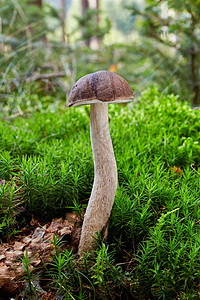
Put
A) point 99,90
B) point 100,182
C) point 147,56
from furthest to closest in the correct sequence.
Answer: point 147,56 < point 100,182 < point 99,90

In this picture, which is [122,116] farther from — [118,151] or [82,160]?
[82,160]

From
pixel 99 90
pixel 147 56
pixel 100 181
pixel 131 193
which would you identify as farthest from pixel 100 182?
pixel 147 56

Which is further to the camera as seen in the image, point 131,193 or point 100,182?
point 131,193

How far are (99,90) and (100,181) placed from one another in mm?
727

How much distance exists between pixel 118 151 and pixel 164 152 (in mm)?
540

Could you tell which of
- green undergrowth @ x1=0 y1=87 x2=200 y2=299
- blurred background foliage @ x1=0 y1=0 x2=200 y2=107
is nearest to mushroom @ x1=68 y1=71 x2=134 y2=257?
green undergrowth @ x1=0 y1=87 x2=200 y2=299

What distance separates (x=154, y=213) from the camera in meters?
1.88

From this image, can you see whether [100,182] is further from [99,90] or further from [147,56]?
[147,56]

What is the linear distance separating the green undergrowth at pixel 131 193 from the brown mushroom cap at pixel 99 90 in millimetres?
845

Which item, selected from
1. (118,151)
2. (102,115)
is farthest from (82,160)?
(102,115)

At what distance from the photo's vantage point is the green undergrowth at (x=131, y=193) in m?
1.50

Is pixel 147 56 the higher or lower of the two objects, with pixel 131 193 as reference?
higher

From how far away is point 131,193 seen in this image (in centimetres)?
205

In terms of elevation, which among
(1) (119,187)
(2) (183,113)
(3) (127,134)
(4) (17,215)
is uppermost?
(2) (183,113)
